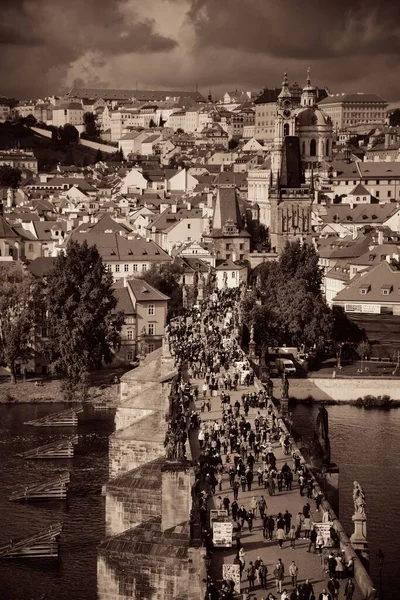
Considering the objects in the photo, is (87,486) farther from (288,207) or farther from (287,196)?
(287,196)

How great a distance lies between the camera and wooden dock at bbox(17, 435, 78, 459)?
162 feet

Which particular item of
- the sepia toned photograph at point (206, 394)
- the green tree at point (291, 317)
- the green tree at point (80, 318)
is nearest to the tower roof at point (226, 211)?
the sepia toned photograph at point (206, 394)

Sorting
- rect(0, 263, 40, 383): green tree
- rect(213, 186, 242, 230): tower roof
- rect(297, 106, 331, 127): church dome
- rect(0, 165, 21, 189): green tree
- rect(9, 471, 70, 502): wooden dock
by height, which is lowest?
rect(9, 471, 70, 502): wooden dock

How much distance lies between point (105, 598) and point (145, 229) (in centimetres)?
8678

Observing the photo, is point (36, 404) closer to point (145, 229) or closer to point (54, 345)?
point (54, 345)

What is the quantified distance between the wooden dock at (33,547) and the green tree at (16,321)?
96.2 feet

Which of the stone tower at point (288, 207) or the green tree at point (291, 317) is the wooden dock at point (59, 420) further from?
the stone tower at point (288, 207)

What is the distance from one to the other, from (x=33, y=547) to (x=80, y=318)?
29.2 metres

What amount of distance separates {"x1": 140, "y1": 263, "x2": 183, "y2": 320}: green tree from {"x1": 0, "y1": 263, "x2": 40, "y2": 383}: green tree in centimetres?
1199

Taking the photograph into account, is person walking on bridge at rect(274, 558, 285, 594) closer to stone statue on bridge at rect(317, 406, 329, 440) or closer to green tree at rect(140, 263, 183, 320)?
stone statue on bridge at rect(317, 406, 329, 440)

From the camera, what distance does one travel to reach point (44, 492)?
43.7 meters

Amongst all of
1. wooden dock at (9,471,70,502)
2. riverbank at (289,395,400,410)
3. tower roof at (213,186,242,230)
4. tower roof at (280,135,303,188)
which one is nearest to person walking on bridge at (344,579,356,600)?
wooden dock at (9,471,70,502)

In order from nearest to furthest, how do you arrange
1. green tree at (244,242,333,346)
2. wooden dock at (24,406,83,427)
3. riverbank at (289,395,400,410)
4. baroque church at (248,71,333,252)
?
wooden dock at (24,406,83,427), riverbank at (289,395,400,410), green tree at (244,242,333,346), baroque church at (248,71,333,252)

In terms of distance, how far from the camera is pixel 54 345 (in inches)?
2616
